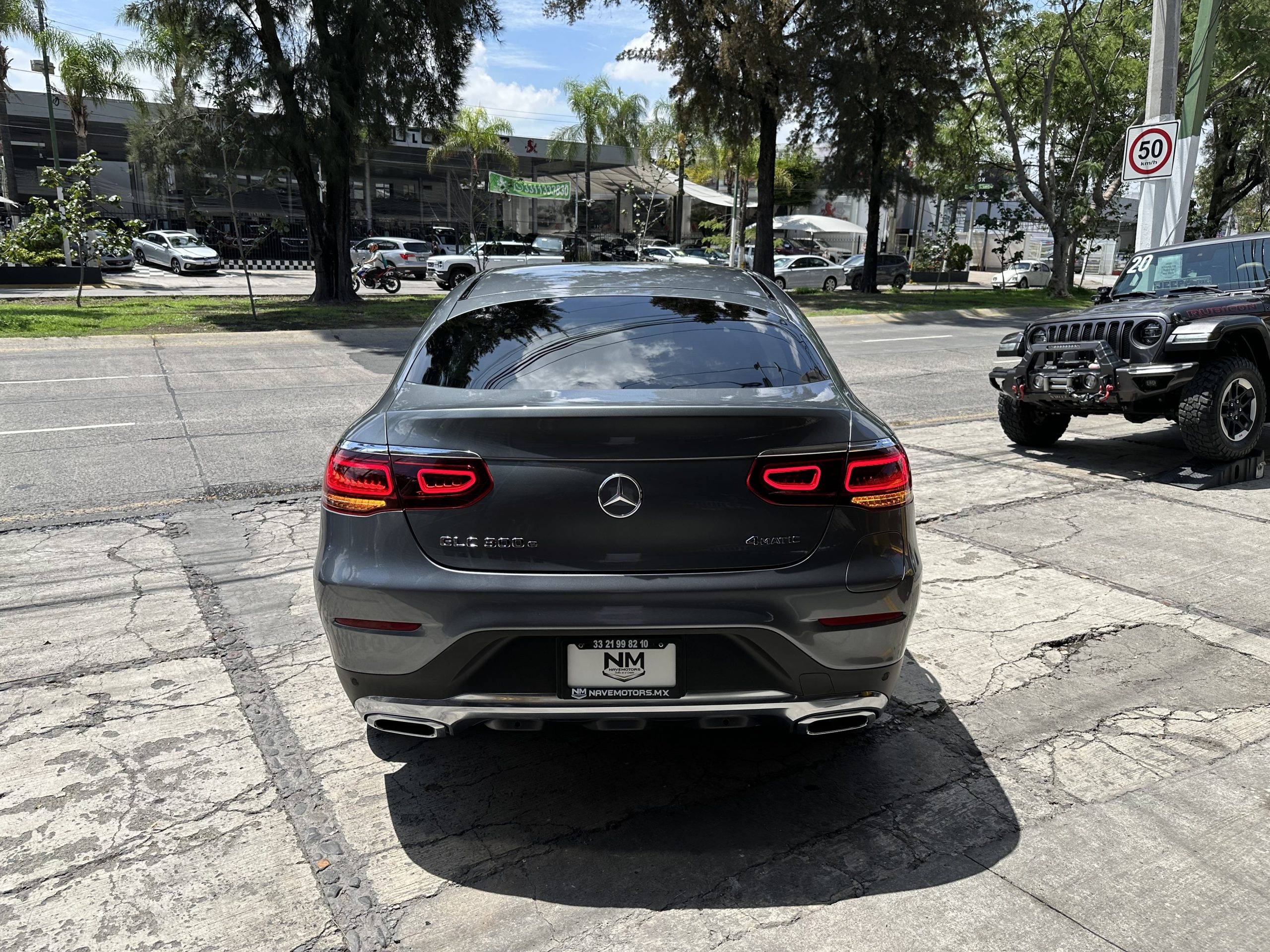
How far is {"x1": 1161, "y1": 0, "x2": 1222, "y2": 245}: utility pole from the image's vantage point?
14773 millimetres

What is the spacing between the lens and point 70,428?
885cm

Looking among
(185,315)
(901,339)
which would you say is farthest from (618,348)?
(185,315)

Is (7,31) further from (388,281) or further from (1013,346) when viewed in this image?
(1013,346)

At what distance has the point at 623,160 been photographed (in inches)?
2200

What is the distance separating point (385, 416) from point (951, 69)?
29.6m

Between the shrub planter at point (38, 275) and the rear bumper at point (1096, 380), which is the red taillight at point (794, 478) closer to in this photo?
the rear bumper at point (1096, 380)

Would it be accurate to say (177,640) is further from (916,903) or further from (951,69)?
(951,69)

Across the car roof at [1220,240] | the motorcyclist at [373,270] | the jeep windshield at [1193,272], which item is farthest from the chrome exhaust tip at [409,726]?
the motorcyclist at [373,270]

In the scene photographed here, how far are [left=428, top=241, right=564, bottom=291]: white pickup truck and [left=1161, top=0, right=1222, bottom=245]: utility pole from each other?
19691 mm

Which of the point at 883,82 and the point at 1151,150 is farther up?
the point at 883,82

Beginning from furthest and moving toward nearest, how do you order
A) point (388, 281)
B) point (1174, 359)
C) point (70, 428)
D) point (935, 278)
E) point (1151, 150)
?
point (935, 278)
point (388, 281)
point (1151, 150)
point (70, 428)
point (1174, 359)

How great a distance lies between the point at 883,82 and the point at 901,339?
12.0 m

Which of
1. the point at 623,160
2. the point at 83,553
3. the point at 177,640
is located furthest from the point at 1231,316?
the point at 623,160

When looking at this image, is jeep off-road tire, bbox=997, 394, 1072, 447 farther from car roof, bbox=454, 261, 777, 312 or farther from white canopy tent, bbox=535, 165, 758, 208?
white canopy tent, bbox=535, 165, 758, 208
